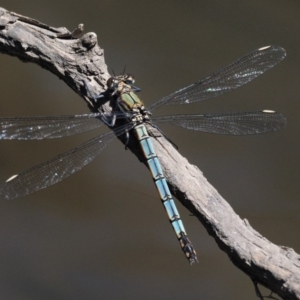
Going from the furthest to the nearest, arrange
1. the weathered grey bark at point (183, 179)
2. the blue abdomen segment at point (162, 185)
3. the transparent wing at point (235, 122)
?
the transparent wing at point (235, 122), the blue abdomen segment at point (162, 185), the weathered grey bark at point (183, 179)

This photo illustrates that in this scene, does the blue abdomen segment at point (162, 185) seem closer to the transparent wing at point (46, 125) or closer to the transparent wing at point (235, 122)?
the transparent wing at point (46, 125)

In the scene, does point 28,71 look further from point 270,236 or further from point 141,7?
point 270,236

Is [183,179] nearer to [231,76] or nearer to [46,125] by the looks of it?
[46,125]

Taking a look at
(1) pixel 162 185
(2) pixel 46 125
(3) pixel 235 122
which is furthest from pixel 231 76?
(2) pixel 46 125

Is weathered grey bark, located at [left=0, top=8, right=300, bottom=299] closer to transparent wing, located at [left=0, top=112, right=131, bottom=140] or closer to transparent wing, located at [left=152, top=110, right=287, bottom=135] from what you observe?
transparent wing, located at [left=0, top=112, right=131, bottom=140]

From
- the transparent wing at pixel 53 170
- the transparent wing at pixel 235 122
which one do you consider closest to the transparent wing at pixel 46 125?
the transparent wing at pixel 53 170

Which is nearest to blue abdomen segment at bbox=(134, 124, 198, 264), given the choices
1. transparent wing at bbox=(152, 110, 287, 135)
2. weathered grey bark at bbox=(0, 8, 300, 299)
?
weathered grey bark at bbox=(0, 8, 300, 299)

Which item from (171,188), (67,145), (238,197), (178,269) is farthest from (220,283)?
(171,188)
